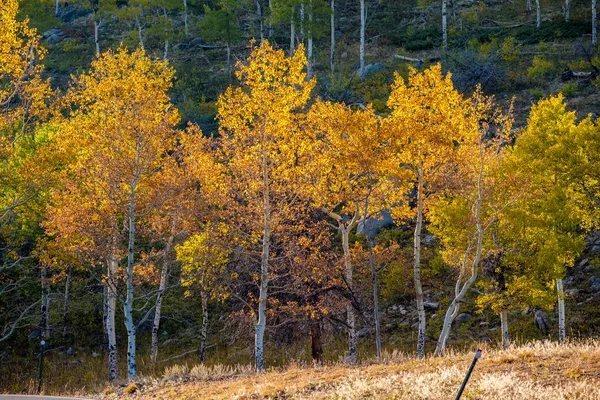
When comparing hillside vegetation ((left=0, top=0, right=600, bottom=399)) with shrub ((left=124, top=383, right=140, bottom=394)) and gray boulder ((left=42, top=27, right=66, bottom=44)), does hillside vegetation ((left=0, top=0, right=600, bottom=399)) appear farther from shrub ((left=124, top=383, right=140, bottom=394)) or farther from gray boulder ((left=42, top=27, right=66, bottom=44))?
gray boulder ((left=42, top=27, right=66, bottom=44))

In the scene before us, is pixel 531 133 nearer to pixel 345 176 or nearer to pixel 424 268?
pixel 345 176

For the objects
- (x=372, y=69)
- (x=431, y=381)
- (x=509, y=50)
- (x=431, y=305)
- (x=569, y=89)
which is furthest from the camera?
(x=372, y=69)

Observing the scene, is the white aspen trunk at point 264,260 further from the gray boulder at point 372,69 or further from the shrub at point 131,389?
the gray boulder at point 372,69

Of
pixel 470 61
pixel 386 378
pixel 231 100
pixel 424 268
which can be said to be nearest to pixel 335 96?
pixel 470 61

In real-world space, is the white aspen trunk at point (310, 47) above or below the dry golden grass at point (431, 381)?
above

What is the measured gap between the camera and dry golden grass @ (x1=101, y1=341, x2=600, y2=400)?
1151 cm

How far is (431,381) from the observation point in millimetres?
12984

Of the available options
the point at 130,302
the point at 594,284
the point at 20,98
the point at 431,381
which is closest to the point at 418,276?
the point at 431,381

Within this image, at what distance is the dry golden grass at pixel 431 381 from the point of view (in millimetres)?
11508

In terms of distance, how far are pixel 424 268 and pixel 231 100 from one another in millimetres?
17366

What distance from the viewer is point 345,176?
23.7 metres

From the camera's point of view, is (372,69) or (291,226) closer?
(291,226)

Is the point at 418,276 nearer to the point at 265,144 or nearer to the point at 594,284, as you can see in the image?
the point at 265,144

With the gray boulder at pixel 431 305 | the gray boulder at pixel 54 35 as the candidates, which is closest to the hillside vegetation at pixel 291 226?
the gray boulder at pixel 431 305
